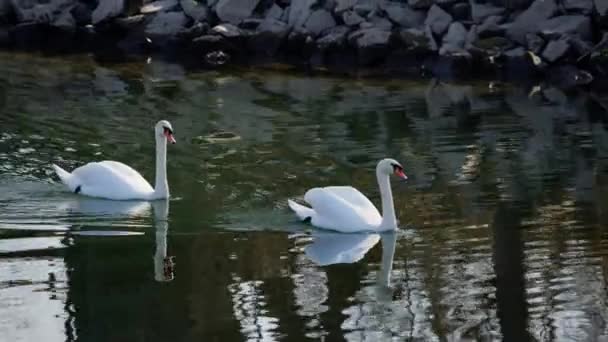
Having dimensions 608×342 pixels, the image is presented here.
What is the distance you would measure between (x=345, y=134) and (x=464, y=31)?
25.4ft

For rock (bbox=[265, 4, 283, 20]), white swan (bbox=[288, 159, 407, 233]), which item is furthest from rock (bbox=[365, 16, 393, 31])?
white swan (bbox=[288, 159, 407, 233])

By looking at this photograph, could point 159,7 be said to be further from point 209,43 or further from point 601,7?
point 601,7

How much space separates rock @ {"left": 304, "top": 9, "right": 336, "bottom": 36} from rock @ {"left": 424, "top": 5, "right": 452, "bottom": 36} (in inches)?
75.8

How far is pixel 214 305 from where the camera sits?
10422mm

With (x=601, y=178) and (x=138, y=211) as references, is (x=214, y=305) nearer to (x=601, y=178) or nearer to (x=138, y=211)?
(x=138, y=211)

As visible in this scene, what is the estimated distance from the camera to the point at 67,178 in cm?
1471

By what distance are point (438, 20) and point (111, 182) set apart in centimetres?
1283

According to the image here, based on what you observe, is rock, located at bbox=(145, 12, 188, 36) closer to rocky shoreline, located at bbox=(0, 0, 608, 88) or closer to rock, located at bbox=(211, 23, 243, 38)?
rocky shoreline, located at bbox=(0, 0, 608, 88)

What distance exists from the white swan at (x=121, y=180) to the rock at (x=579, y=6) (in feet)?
40.9

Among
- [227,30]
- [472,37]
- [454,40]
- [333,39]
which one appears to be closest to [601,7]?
[472,37]

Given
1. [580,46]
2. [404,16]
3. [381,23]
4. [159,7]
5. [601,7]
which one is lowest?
[580,46]

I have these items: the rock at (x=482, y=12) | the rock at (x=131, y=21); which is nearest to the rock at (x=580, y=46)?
the rock at (x=482, y=12)

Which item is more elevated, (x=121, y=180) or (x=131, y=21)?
(x=131, y=21)

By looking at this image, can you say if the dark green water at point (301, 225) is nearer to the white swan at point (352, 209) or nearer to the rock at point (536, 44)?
the white swan at point (352, 209)
